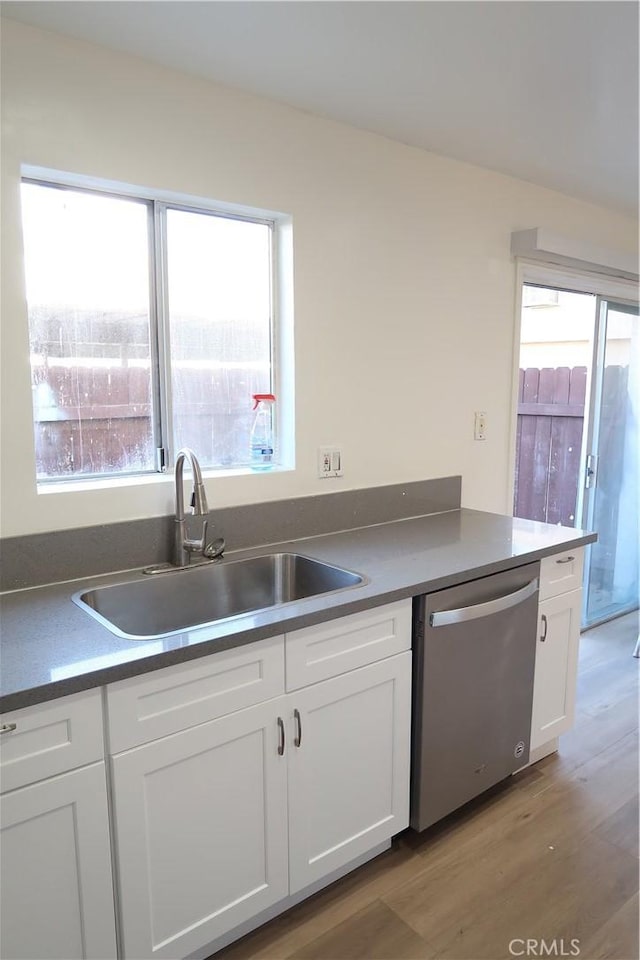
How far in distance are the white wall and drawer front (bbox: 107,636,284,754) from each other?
0.64m

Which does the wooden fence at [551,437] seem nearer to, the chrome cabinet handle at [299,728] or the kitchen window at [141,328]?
the kitchen window at [141,328]

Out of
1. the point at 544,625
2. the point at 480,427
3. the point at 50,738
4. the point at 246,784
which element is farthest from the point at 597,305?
the point at 50,738

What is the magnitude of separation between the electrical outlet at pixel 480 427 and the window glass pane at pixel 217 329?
104 centimetres

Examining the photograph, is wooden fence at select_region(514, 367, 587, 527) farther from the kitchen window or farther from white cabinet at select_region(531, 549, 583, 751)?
the kitchen window

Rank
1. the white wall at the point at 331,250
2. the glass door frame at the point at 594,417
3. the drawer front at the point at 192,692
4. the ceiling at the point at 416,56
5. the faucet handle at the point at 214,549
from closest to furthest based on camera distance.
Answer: the drawer front at the point at 192,692
the ceiling at the point at 416,56
the white wall at the point at 331,250
the faucet handle at the point at 214,549
the glass door frame at the point at 594,417

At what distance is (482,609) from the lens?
75.0 inches

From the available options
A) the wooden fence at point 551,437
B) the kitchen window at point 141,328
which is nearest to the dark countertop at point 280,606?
the kitchen window at point 141,328

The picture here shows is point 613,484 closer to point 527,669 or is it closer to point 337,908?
point 527,669

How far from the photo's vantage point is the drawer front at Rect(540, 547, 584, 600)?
2.21m

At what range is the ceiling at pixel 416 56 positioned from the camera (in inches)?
59.9

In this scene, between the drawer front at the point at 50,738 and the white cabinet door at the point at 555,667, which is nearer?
the drawer front at the point at 50,738

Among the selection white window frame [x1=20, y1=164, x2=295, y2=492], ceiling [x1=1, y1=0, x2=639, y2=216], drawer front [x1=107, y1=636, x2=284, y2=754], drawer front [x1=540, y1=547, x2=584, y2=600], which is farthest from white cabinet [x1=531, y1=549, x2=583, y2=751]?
ceiling [x1=1, y1=0, x2=639, y2=216]

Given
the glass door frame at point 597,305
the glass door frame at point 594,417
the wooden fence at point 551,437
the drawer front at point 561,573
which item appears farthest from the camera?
the wooden fence at point 551,437

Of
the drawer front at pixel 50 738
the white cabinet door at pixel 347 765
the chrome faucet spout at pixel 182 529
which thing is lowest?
the white cabinet door at pixel 347 765
